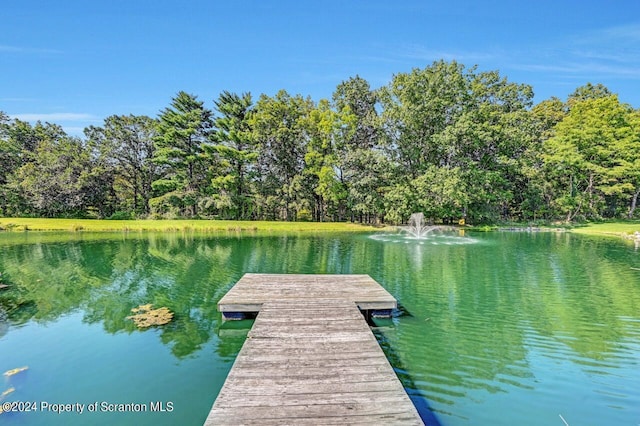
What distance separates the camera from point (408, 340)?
22.1ft

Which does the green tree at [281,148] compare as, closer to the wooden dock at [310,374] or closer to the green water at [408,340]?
the green water at [408,340]

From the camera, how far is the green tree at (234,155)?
37.4 meters

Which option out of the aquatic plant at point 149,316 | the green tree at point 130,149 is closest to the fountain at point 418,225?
the aquatic plant at point 149,316

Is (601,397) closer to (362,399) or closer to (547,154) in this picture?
(362,399)

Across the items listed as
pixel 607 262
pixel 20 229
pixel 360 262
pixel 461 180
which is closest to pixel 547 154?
pixel 461 180

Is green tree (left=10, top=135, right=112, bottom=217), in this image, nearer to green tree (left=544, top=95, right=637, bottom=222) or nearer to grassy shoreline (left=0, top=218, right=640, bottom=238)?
grassy shoreline (left=0, top=218, right=640, bottom=238)

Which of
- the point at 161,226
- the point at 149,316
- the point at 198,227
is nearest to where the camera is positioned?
the point at 149,316

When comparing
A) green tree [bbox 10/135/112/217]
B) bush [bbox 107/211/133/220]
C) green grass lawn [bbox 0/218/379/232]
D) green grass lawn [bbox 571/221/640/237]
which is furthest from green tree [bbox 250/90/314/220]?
green grass lawn [bbox 571/221/640/237]

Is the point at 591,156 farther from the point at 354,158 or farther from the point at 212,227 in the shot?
the point at 212,227

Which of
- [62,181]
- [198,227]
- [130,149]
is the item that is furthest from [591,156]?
[62,181]

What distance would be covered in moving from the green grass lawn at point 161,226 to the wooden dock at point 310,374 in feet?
83.9

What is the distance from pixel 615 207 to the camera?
4272 centimetres

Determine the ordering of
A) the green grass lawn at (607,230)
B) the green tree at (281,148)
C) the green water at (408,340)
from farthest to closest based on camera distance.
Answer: the green tree at (281,148) → the green grass lawn at (607,230) → the green water at (408,340)

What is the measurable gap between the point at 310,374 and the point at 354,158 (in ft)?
106
